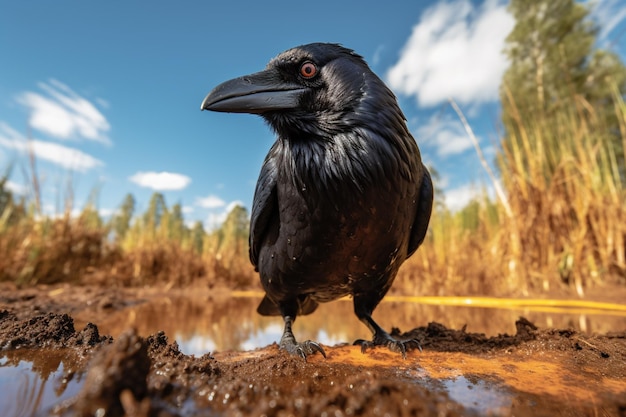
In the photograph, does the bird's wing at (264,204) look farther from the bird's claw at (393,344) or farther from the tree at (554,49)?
the tree at (554,49)

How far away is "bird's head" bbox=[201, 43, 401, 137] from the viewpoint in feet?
5.84

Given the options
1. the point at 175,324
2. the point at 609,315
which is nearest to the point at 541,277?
the point at 609,315

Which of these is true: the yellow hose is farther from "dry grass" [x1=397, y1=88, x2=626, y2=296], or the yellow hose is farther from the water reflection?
"dry grass" [x1=397, y1=88, x2=626, y2=296]

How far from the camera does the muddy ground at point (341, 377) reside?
0.74 metres

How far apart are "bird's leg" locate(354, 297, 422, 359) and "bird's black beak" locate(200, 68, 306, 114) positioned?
1297 millimetres

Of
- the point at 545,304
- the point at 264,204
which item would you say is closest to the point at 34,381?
the point at 264,204

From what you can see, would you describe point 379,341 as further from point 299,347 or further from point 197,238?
point 197,238

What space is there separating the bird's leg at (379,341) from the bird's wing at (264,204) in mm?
754

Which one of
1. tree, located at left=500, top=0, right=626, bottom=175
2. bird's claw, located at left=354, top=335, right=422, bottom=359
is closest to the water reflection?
bird's claw, located at left=354, top=335, right=422, bottom=359

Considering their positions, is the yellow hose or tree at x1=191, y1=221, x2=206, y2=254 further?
tree at x1=191, y1=221, x2=206, y2=254

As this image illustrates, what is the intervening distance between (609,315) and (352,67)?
332 centimetres

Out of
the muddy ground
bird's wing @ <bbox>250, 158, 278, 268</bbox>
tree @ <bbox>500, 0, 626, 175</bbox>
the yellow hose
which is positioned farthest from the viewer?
tree @ <bbox>500, 0, 626, 175</bbox>

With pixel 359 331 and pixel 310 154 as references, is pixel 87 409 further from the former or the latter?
pixel 359 331

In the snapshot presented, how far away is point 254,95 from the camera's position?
5.92ft
